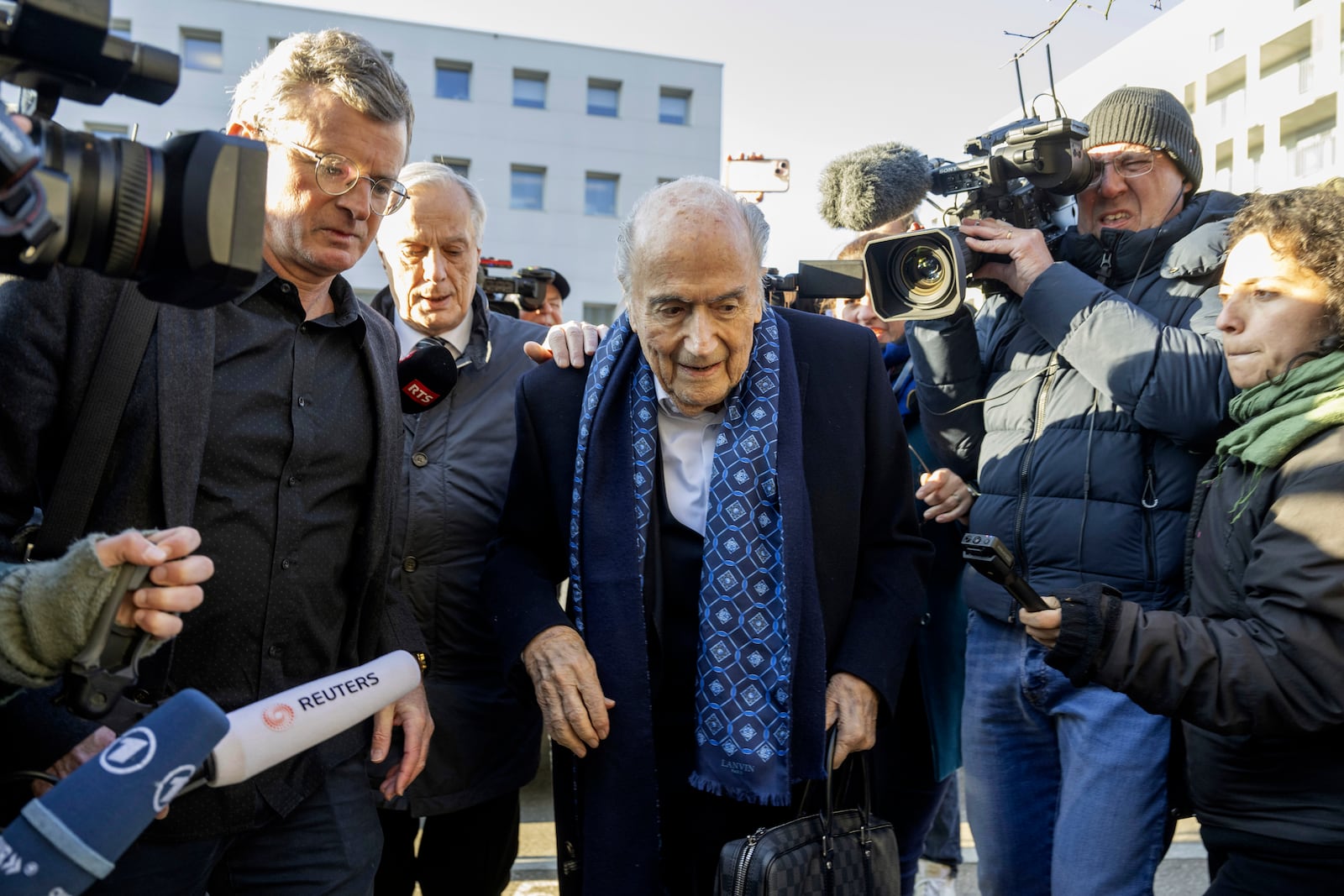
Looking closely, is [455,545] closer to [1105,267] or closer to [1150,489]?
[1150,489]

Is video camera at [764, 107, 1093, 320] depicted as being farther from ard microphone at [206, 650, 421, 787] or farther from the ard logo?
the ard logo

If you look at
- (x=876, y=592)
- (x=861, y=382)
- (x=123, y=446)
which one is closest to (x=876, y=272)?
(x=861, y=382)

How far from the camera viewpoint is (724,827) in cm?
221

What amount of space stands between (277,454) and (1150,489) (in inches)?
73.8

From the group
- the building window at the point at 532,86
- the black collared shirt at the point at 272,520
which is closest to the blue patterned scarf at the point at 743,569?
the black collared shirt at the point at 272,520

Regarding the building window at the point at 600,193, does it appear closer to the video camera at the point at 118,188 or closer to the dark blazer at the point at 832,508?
the dark blazer at the point at 832,508

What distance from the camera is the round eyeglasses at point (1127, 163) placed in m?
2.72

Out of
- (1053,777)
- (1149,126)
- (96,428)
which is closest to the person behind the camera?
(96,428)

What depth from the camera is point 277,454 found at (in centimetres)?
192

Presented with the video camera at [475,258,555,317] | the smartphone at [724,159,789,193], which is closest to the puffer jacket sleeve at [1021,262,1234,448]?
the video camera at [475,258,555,317]

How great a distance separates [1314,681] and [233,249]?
1882 mm

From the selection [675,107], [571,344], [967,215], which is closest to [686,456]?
[571,344]

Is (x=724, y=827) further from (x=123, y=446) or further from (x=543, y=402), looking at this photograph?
(x=123, y=446)

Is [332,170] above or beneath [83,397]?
above
